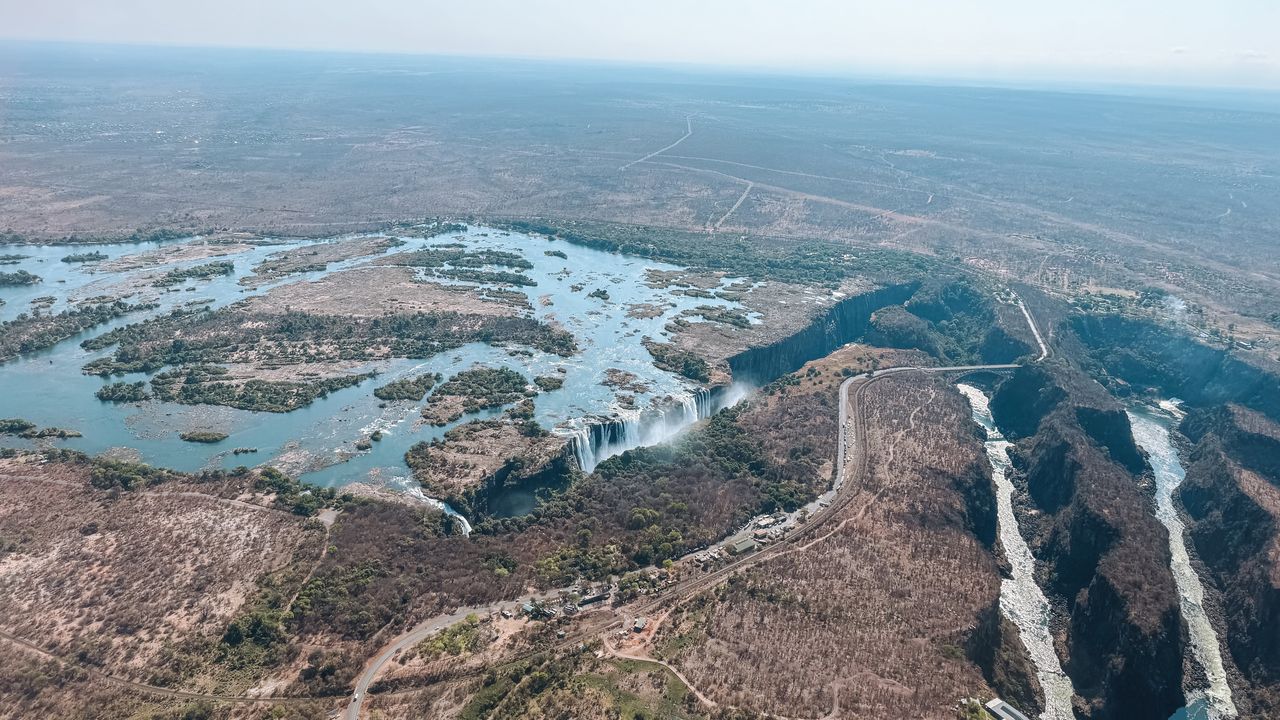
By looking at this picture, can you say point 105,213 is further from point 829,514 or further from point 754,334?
point 829,514

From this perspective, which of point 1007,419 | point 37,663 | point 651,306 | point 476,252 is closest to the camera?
point 37,663

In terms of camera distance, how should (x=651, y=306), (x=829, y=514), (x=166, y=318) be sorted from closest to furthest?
(x=829, y=514) < (x=166, y=318) < (x=651, y=306)

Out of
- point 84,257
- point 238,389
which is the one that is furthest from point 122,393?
point 84,257

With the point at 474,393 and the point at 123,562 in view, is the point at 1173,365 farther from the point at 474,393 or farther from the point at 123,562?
the point at 123,562

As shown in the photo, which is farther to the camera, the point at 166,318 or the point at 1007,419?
the point at 166,318

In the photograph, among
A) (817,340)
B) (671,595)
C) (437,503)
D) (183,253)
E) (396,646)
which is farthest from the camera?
(183,253)

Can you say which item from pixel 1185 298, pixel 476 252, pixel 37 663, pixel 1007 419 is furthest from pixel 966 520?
pixel 476 252

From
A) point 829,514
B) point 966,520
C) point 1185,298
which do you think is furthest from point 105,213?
point 1185,298

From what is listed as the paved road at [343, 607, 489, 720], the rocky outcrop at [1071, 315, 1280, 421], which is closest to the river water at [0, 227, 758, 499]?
the paved road at [343, 607, 489, 720]
